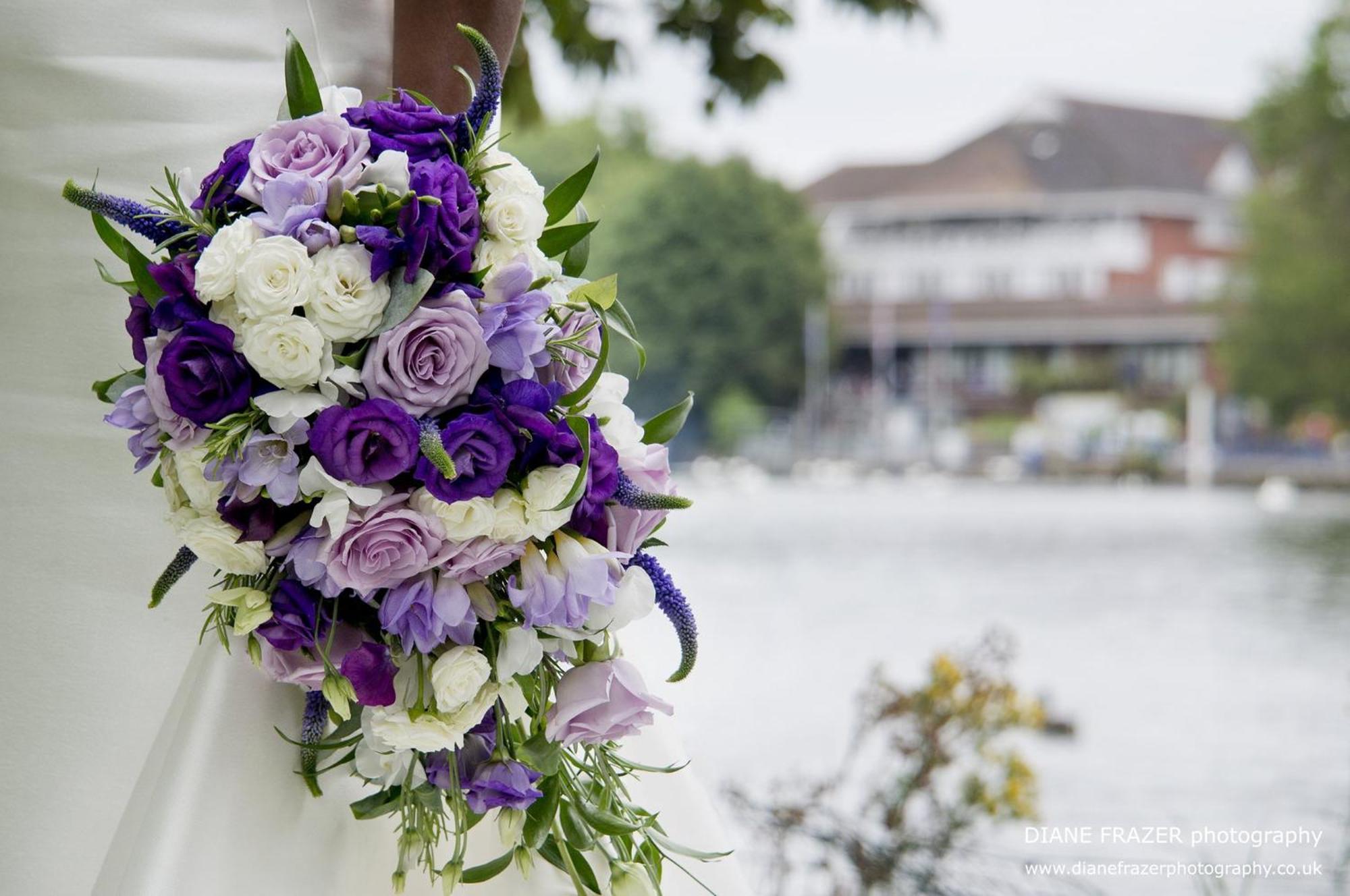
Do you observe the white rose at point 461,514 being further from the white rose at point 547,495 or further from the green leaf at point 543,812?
the green leaf at point 543,812

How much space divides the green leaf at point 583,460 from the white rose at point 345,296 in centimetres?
9

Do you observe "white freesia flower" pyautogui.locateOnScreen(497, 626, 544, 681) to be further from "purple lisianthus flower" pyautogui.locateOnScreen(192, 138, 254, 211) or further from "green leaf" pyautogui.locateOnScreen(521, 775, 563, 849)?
"purple lisianthus flower" pyautogui.locateOnScreen(192, 138, 254, 211)

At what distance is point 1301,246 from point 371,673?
1866 cm

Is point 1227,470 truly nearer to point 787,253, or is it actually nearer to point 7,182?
point 787,253

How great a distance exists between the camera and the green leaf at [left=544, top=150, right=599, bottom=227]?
25.0 inches

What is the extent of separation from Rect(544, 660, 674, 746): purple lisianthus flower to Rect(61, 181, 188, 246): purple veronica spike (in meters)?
0.27

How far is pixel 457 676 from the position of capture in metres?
0.58

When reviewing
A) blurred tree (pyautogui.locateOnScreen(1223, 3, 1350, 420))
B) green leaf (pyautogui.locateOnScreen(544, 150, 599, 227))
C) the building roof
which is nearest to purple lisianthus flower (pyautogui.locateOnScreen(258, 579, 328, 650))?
green leaf (pyautogui.locateOnScreen(544, 150, 599, 227))

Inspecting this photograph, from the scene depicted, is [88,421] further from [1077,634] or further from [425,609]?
[1077,634]

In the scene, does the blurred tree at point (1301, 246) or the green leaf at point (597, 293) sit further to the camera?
the blurred tree at point (1301, 246)

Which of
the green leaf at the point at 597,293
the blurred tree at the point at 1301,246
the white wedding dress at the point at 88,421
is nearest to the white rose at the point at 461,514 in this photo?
the green leaf at the point at 597,293

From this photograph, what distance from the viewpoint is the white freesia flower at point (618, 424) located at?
614 millimetres

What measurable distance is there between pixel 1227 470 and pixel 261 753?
22349 millimetres

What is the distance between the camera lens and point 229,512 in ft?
1.92
